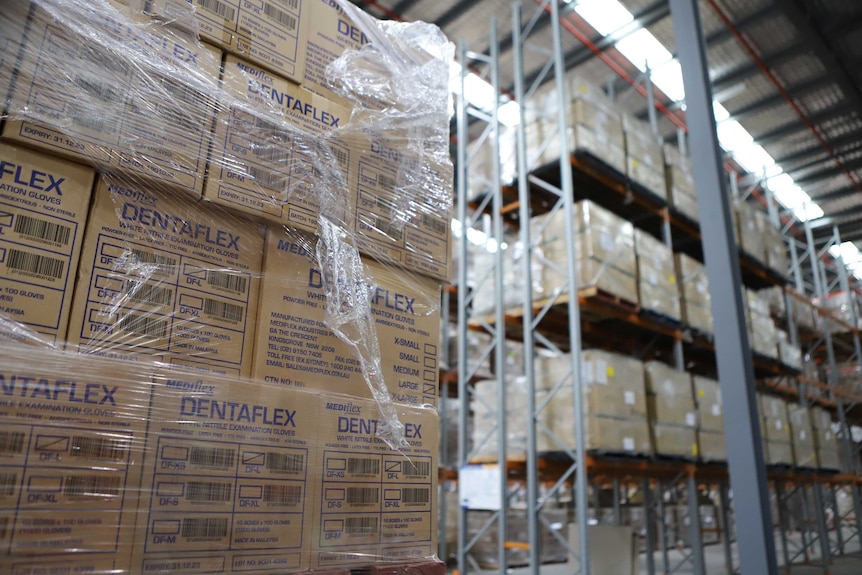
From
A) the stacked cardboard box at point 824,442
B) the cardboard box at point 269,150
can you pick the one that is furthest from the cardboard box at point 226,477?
the stacked cardboard box at point 824,442

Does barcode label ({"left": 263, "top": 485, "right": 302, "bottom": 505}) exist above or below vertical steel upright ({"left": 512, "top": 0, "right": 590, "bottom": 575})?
below

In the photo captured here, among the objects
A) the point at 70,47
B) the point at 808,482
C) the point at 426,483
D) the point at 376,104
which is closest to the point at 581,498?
the point at 426,483

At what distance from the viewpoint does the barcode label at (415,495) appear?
6.43ft

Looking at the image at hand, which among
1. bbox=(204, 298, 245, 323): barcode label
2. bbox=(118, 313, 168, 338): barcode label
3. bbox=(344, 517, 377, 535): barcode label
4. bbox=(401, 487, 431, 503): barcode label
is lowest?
bbox=(344, 517, 377, 535): barcode label

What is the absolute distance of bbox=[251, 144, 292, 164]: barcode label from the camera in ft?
6.25

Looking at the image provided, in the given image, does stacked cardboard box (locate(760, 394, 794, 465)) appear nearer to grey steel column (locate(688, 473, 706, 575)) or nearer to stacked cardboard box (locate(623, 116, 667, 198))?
grey steel column (locate(688, 473, 706, 575))

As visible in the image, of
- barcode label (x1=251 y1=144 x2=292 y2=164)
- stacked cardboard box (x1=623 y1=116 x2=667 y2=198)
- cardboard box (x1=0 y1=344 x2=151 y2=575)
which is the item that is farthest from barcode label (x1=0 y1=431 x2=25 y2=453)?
stacked cardboard box (x1=623 y1=116 x2=667 y2=198)

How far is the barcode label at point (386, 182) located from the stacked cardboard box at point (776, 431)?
7.74 m

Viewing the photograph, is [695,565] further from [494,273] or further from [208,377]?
[208,377]

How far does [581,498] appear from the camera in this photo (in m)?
4.97

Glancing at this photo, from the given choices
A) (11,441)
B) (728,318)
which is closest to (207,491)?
(11,441)

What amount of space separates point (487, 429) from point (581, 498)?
1508 mm

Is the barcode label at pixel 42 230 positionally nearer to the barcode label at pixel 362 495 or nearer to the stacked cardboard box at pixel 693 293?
the barcode label at pixel 362 495

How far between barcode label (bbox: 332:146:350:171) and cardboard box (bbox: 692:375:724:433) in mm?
5860
